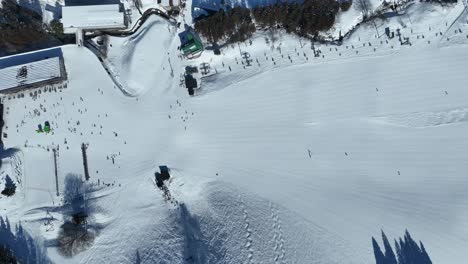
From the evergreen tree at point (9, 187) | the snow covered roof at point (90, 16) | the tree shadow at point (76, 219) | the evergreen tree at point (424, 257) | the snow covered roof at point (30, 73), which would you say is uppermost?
the snow covered roof at point (90, 16)

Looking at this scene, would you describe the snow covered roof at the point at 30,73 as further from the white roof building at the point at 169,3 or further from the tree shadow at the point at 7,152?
the white roof building at the point at 169,3

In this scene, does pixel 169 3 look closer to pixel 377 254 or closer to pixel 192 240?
pixel 192 240

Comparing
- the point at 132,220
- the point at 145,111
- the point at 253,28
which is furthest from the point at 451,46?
the point at 132,220

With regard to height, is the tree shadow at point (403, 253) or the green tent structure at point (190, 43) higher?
the green tent structure at point (190, 43)

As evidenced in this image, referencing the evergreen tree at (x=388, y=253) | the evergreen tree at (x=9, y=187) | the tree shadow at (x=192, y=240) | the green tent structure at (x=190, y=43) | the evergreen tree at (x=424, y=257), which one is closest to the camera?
the evergreen tree at (x=424, y=257)

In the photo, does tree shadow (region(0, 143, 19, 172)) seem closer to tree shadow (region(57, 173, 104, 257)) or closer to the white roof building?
tree shadow (region(57, 173, 104, 257))

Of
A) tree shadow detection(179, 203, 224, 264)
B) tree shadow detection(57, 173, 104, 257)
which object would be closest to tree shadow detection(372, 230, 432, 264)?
tree shadow detection(179, 203, 224, 264)

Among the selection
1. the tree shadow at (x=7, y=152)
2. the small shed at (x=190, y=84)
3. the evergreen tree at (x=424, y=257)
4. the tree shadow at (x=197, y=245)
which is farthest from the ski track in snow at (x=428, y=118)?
the tree shadow at (x=7, y=152)
